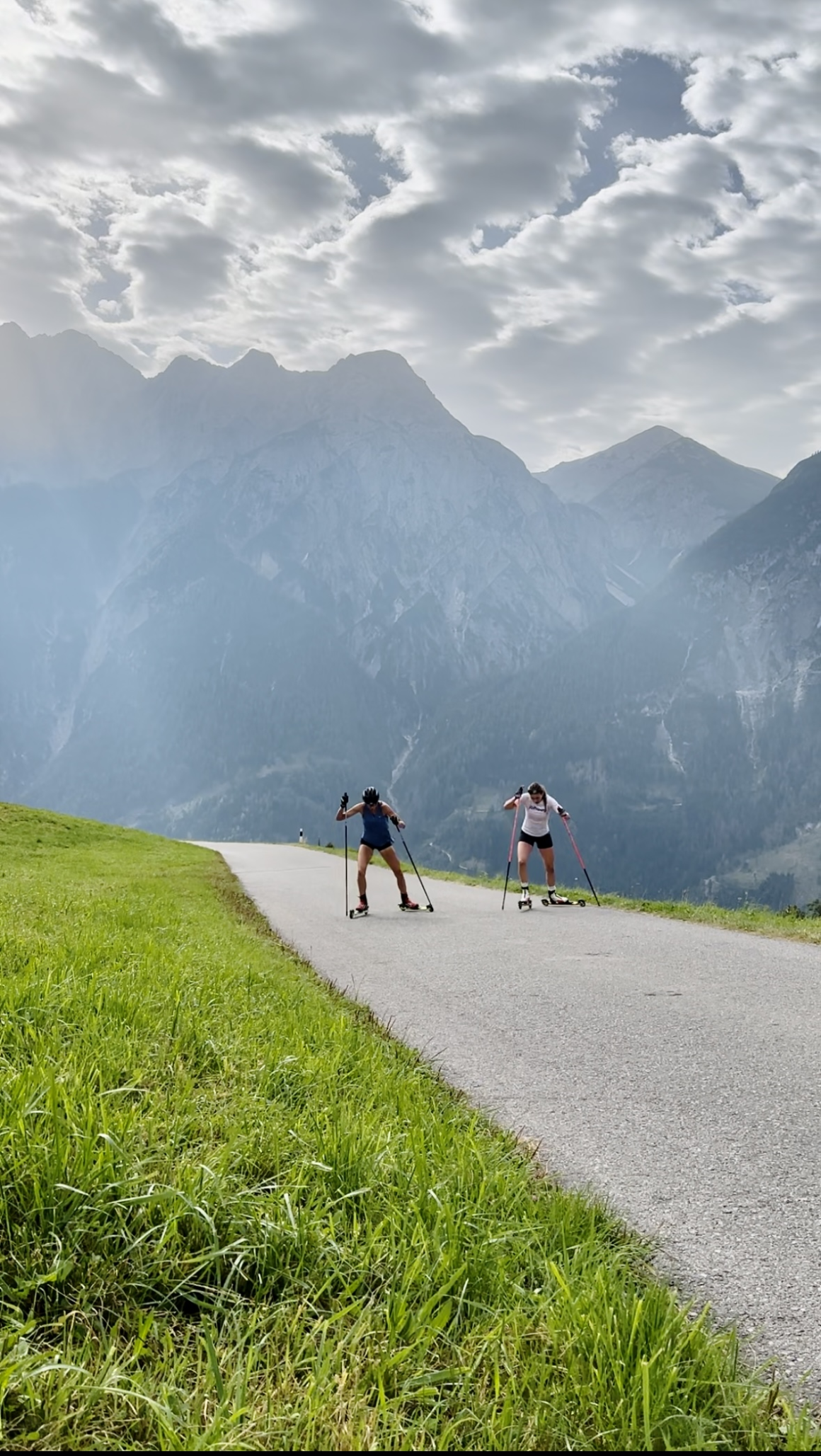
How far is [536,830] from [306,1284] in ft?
54.2

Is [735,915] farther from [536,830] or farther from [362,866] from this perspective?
[362,866]

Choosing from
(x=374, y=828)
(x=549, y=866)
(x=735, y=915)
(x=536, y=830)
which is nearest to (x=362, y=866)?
(x=374, y=828)

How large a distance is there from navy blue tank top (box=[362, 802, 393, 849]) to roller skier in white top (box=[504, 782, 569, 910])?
2.80m

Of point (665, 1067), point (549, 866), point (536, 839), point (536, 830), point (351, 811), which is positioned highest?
point (351, 811)

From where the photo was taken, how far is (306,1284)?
8.98 ft

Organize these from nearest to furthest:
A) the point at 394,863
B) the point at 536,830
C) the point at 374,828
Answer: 1. the point at 374,828
2. the point at 394,863
3. the point at 536,830

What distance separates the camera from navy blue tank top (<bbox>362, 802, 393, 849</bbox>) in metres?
18.0

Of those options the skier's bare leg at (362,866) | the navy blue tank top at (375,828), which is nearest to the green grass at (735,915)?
the navy blue tank top at (375,828)

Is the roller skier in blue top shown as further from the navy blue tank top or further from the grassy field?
the grassy field

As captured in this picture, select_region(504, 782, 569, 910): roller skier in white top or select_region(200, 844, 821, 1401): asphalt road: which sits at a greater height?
select_region(504, 782, 569, 910): roller skier in white top

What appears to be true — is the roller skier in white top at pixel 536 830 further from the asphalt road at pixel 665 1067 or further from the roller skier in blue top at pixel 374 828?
the asphalt road at pixel 665 1067

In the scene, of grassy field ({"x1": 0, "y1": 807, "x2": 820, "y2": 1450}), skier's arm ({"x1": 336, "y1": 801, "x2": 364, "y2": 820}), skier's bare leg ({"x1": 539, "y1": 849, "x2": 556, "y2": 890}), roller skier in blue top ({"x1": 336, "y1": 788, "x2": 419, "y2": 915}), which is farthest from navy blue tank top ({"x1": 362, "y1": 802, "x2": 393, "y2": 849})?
grassy field ({"x1": 0, "y1": 807, "x2": 820, "y2": 1450})

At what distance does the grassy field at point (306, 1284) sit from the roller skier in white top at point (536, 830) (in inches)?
541

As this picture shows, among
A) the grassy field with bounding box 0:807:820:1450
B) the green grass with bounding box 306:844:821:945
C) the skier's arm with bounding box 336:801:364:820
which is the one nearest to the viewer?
the grassy field with bounding box 0:807:820:1450
